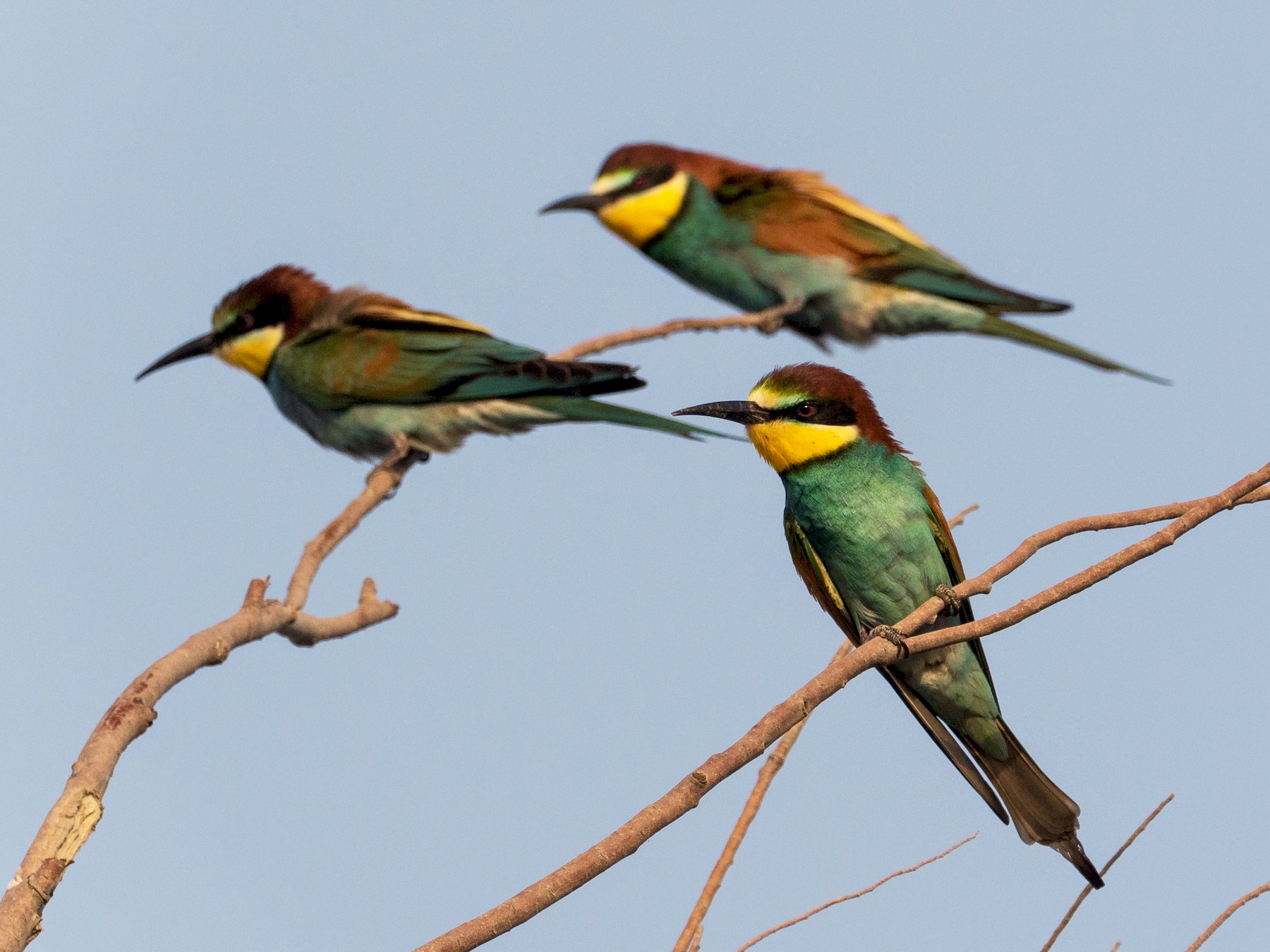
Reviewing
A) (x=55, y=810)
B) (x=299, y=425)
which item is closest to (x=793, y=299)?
(x=299, y=425)

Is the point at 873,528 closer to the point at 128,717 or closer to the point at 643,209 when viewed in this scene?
the point at 128,717

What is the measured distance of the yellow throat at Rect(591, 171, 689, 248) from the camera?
6.11 metres

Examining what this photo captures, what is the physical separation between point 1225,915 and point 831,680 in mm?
650

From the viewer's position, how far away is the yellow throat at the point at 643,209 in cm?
611

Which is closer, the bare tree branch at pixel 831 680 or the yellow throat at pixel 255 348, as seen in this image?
the bare tree branch at pixel 831 680

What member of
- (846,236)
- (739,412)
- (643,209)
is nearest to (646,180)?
(643,209)

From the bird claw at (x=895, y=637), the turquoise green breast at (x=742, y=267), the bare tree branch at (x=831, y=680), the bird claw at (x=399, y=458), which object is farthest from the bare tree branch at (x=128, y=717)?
the turquoise green breast at (x=742, y=267)

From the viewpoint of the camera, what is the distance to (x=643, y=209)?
616cm

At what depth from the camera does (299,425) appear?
221 inches

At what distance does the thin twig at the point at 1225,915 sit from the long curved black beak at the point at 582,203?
468 centimetres

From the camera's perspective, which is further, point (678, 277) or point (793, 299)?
point (678, 277)

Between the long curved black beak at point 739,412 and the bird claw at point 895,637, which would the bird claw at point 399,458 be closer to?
the long curved black beak at point 739,412

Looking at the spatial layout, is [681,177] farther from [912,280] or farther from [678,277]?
[912,280]

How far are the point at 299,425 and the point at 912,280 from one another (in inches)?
104
